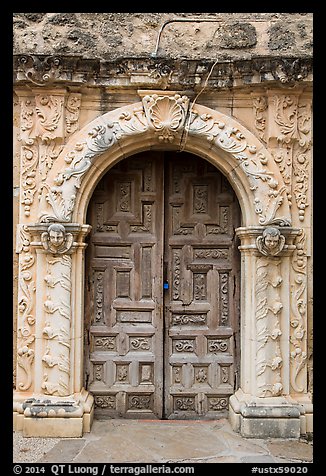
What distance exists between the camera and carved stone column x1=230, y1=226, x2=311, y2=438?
4.87 metres

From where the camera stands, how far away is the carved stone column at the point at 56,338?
484cm

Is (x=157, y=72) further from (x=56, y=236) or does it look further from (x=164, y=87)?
(x=56, y=236)

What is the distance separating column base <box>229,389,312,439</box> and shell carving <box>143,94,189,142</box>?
8.62 feet

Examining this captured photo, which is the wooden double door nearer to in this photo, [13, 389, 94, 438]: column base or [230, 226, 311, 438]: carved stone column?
[230, 226, 311, 438]: carved stone column

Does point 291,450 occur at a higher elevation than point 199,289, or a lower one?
lower

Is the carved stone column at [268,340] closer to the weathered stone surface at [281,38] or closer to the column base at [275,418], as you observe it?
the column base at [275,418]

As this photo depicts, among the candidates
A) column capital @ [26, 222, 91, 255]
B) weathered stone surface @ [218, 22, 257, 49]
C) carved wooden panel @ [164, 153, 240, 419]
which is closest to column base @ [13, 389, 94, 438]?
carved wooden panel @ [164, 153, 240, 419]

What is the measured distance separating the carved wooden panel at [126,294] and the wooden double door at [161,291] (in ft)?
Result: 0.03

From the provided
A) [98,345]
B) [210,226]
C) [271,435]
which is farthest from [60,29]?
[271,435]

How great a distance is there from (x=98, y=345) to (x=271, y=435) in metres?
1.85

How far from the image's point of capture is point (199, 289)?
17.9ft

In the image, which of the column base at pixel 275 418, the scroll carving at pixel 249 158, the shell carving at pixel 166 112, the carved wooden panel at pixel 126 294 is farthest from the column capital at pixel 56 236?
the column base at pixel 275 418

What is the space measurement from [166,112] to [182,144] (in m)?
0.34

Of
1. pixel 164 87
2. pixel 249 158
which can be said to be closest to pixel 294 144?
pixel 249 158
